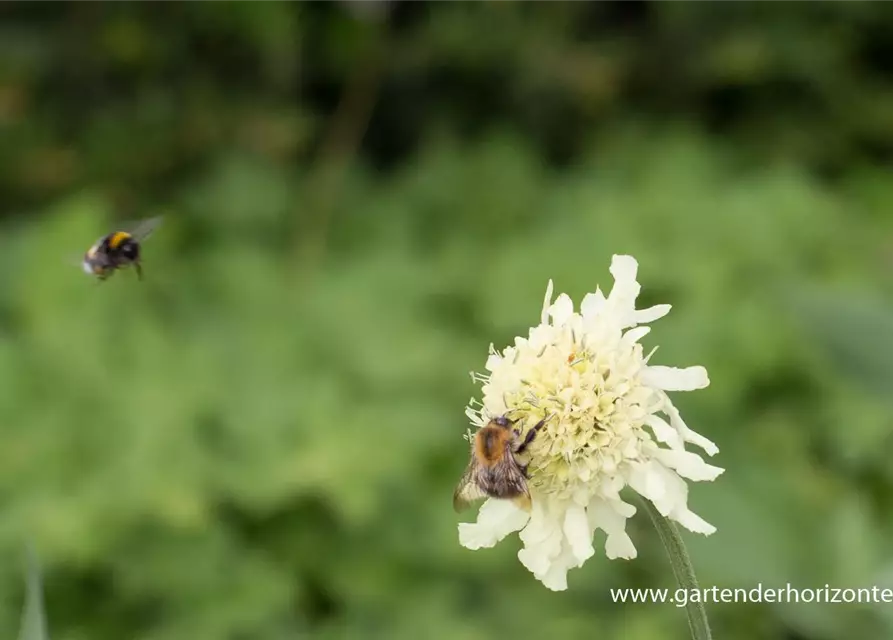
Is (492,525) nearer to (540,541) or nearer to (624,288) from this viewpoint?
(540,541)

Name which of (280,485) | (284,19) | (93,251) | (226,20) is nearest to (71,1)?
(226,20)

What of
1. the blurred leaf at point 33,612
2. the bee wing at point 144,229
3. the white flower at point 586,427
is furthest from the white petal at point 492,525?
the bee wing at point 144,229

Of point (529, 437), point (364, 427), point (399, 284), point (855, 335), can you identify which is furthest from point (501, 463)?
point (399, 284)

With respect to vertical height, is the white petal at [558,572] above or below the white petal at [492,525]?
below

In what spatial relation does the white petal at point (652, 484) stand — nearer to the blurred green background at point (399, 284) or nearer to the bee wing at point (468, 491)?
the bee wing at point (468, 491)

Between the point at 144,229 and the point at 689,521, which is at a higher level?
the point at 144,229

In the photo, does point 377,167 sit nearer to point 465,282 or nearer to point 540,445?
point 465,282
